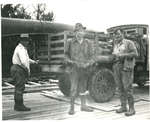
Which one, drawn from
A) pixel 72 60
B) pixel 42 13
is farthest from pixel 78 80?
pixel 42 13

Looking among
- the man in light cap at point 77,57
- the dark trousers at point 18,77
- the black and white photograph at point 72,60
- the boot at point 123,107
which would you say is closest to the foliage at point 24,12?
the black and white photograph at point 72,60

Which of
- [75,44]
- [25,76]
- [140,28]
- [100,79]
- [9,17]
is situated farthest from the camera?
[140,28]

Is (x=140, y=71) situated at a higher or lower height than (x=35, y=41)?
lower

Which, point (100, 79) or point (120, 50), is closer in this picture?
point (120, 50)

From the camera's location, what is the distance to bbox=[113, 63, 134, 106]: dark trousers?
5125mm

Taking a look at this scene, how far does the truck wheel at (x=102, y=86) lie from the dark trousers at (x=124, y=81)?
1.77 feet

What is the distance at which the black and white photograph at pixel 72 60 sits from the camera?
5113 mm

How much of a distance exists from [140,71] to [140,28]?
37.6 inches

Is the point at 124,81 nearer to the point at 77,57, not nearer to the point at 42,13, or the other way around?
the point at 77,57

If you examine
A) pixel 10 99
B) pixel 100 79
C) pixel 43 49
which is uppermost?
pixel 43 49

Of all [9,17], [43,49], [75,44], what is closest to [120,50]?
[75,44]

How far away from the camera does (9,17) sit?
6188 mm

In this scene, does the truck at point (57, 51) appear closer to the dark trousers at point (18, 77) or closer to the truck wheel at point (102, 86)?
the truck wheel at point (102, 86)

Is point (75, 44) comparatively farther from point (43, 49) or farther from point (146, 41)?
point (146, 41)
